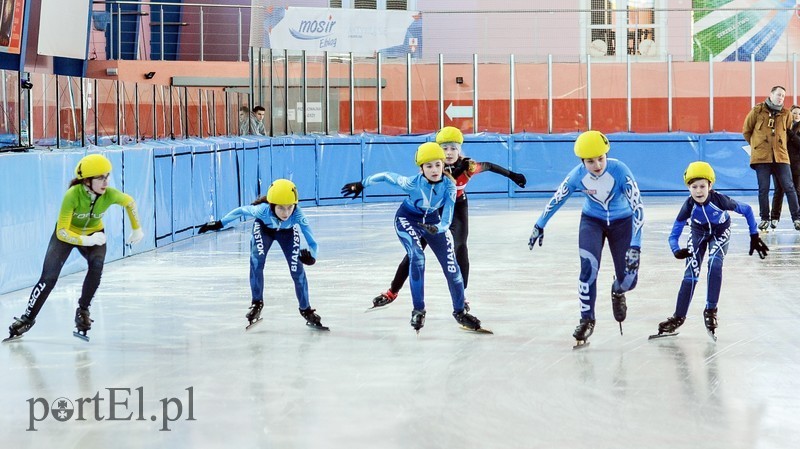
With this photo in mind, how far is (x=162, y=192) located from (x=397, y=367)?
29.8 feet

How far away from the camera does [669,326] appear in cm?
941

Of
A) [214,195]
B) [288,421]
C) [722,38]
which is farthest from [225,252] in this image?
[722,38]

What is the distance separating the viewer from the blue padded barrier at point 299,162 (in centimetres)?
2367

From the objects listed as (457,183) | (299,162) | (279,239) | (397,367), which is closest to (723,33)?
(299,162)

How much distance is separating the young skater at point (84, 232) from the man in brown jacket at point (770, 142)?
10208 mm

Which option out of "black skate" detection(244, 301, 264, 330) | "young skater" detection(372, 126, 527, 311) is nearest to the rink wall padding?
"black skate" detection(244, 301, 264, 330)

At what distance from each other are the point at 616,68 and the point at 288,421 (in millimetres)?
21428

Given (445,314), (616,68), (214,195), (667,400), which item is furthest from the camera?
(616,68)

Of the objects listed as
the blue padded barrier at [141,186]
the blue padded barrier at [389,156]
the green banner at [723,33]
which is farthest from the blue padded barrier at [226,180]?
the green banner at [723,33]

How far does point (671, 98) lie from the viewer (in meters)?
27.1

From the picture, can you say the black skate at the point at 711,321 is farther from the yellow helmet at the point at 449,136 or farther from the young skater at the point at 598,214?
the yellow helmet at the point at 449,136

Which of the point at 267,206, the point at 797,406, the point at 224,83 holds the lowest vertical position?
the point at 797,406

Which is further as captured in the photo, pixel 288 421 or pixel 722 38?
pixel 722 38

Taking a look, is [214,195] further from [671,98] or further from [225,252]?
[671,98]
